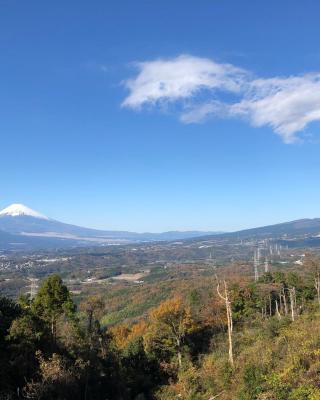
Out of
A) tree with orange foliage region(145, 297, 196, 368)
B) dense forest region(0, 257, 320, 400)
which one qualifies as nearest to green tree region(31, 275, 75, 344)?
dense forest region(0, 257, 320, 400)

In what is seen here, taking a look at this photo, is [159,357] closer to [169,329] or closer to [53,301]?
[169,329]

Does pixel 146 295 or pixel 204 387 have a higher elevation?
pixel 204 387

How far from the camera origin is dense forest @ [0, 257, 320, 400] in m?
16.7

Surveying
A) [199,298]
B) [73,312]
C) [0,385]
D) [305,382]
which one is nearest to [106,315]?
[199,298]

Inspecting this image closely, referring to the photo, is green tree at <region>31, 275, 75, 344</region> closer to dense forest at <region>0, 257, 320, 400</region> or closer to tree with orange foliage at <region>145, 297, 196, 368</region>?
dense forest at <region>0, 257, 320, 400</region>

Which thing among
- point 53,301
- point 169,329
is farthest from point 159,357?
point 53,301

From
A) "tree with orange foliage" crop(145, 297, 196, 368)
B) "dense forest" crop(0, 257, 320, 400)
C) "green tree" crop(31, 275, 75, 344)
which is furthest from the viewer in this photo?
"tree with orange foliage" crop(145, 297, 196, 368)

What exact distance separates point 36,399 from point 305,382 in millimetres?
9687

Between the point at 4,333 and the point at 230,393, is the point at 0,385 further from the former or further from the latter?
the point at 230,393

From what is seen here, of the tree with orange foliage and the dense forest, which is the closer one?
the dense forest

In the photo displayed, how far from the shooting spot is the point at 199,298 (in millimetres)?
48906

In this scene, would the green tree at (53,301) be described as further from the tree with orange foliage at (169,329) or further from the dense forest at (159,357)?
the tree with orange foliage at (169,329)

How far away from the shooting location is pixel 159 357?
3181 cm

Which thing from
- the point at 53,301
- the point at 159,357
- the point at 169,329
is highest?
the point at 53,301
